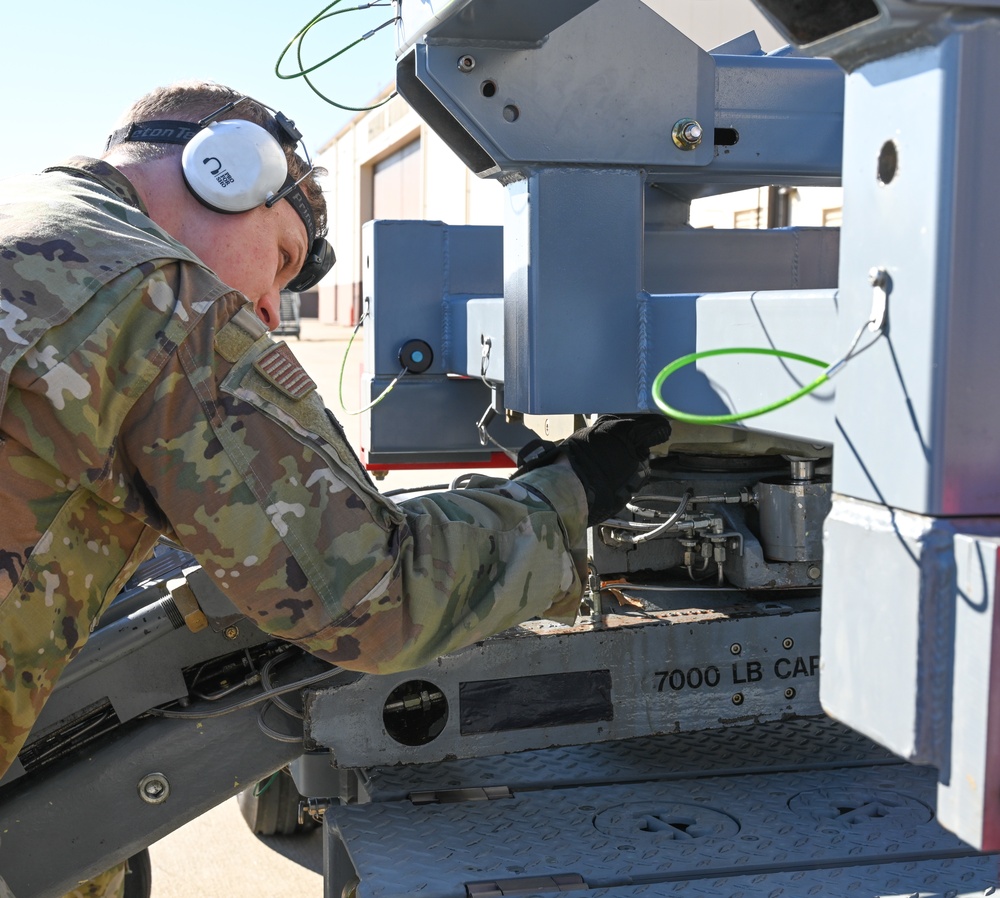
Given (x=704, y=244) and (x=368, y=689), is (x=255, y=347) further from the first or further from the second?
(x=704, y=244)

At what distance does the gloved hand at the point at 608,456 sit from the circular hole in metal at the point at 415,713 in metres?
0.53

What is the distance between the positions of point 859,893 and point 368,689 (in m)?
0.99

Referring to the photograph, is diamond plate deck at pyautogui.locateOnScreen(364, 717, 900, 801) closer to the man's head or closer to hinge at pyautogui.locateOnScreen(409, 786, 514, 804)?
hinge at pyautogui.locateOnScreen(409, 786, 514, 804)

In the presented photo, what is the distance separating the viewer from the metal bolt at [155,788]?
234 centimetres

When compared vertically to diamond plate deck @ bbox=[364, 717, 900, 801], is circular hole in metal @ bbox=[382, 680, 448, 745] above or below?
above

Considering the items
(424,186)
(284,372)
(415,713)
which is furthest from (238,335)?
(424,186)

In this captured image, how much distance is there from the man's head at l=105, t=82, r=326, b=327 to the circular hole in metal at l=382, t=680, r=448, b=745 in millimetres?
794

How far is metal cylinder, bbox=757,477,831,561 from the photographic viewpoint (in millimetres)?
2467

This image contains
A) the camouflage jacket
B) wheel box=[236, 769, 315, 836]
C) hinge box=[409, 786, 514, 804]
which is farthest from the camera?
wheel box=[236, 769, 315, 836]

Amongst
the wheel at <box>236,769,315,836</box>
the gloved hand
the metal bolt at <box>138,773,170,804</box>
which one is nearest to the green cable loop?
the gloved hand

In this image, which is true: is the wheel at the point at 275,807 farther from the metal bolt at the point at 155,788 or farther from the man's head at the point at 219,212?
the man's head at the point at 219,212

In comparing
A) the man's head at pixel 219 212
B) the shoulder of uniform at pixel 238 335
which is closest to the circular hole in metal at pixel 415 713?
the man's head at pixel 219 212

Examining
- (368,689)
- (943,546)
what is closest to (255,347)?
(368,689)

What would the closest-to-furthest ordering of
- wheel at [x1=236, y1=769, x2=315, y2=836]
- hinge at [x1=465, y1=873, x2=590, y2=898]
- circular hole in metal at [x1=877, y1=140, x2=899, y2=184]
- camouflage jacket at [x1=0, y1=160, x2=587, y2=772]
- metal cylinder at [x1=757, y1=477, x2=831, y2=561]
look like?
circular hole in metal at [x1=877, y1=140, x2=899, y2=184] → camouflage jacket at [x1=0, y1=160, x2=587, y2=772] → hinge at [x1=465, y1=873, x2=590, y2=898] → metal cylinder at [x1=757, y1=477, x2=831, y2=561] → wheel at [x1=236, y1=769, x2=315, y2=836]
